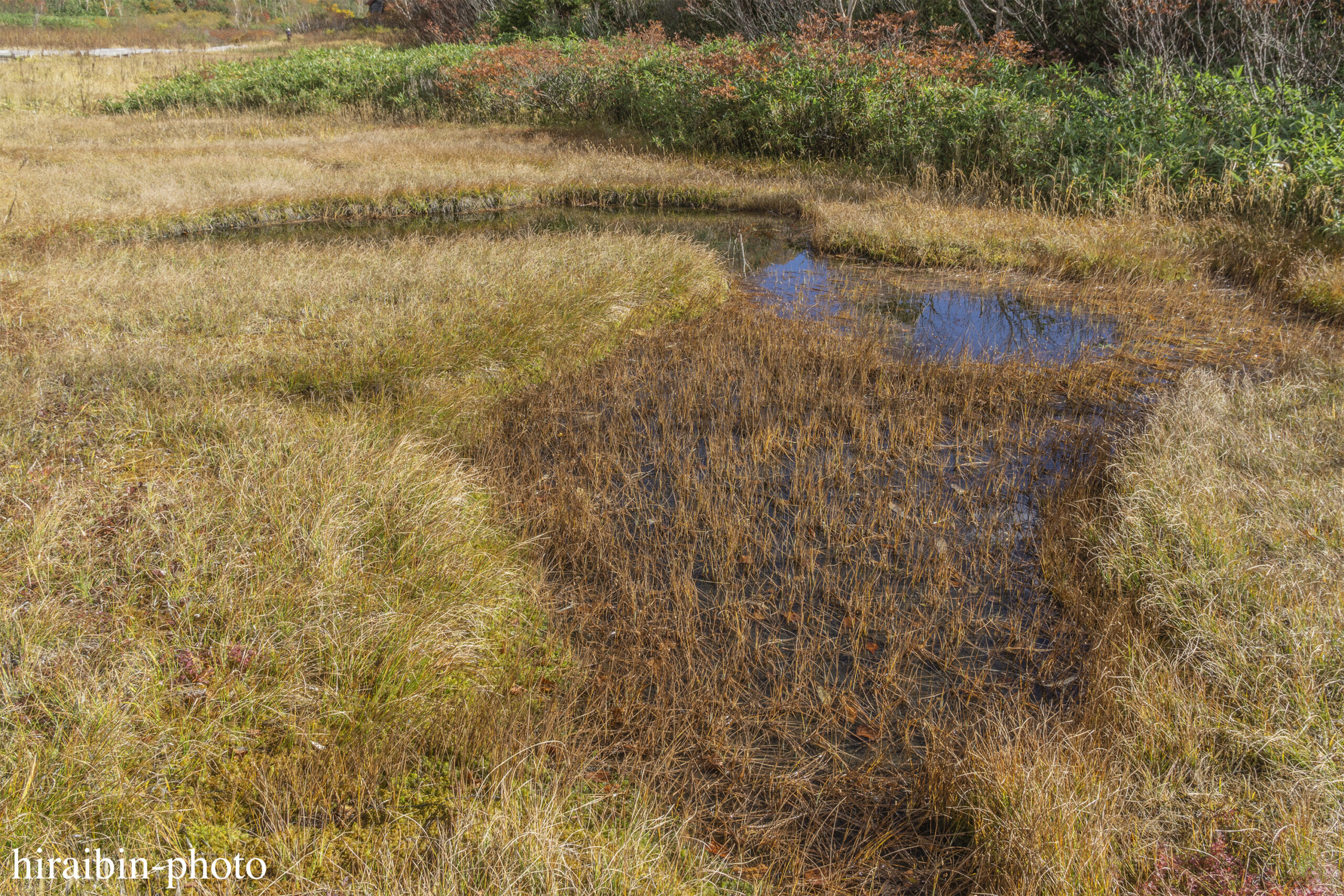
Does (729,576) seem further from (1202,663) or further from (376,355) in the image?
(376,355)

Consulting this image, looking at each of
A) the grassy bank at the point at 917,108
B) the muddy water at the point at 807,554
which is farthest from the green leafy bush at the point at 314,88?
the muddy water at the point at 807,554

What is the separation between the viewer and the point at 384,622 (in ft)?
10.4

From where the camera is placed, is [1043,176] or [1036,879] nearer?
[1036,879]

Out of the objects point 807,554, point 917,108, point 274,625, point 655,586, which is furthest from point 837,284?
point 274,625

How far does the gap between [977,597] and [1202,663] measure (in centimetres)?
106

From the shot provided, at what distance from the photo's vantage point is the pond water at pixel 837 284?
7574 mm

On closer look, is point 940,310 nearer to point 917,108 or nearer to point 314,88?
point 917,108

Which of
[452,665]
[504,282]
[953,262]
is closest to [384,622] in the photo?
[452,665]

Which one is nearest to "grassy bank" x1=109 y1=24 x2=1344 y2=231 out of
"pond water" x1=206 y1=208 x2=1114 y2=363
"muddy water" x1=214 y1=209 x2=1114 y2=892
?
"pond water" x1=206 y1=208 x2=1114 y2=363

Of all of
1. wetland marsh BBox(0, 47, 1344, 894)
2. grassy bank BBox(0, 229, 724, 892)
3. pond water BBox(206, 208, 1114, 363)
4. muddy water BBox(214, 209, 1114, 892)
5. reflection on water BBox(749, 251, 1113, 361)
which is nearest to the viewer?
grassy bank BBox(0, 229, 724, 892)

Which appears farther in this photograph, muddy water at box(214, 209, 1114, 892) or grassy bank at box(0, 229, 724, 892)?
muddy water at box(214, 209, 1114, 892)

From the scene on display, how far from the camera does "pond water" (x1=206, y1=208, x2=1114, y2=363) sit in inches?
298

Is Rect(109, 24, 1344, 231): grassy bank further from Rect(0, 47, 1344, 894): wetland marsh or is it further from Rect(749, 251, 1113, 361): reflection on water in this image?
Rect(749, 251, 1113, 361): reflection on water

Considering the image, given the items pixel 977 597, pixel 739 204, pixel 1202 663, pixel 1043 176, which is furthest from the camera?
pixel 739 204
